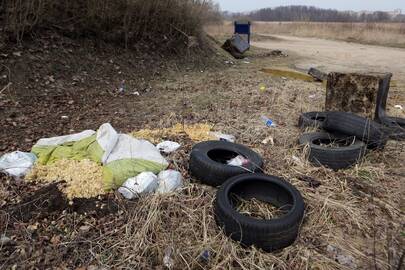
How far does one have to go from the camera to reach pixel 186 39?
10586 mm

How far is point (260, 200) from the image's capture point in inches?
121

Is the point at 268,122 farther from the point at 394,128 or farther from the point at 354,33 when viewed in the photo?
the point at 354,33

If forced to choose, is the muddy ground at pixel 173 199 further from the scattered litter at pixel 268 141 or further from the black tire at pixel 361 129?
the black tire at pixel 361 129

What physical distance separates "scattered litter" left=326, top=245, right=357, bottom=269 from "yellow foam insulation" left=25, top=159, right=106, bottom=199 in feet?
6.39

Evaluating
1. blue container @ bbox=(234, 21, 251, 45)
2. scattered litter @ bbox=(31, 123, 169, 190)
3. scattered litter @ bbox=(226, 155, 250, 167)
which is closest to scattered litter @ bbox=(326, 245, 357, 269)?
scattered litter @ bbox=(226, 155, 250, 167)

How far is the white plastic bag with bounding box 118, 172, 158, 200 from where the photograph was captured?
296cm

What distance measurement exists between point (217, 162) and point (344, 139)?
1.79m

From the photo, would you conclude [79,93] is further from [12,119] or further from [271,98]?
[271,98]

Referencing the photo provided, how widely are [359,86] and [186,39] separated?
21.7ft

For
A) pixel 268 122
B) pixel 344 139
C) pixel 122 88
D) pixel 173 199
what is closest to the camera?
pixel 173 199

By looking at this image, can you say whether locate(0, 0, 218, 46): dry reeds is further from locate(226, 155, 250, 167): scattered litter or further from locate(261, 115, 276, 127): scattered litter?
locate(226, 155, 250, 167): scattered litter

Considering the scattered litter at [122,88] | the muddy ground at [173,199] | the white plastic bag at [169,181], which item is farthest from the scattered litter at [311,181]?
the scattered litter at [122,88]

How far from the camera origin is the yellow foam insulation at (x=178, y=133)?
4.23 metres

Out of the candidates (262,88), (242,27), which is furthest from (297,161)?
(242,27)
